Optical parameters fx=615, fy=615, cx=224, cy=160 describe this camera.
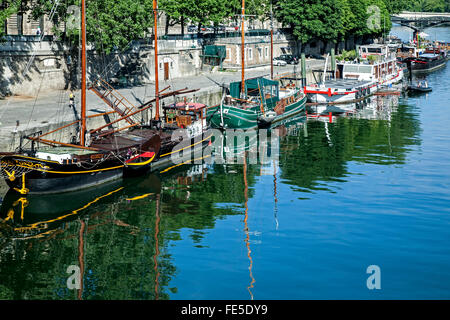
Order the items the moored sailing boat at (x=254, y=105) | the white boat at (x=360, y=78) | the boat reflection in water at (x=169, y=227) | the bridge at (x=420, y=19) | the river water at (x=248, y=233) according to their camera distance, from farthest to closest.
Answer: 1. the bridge at (x=420, y=19)
2. the white boat at (x=360, y=78)
3. the moored sailing boat at (x=254, y=105)
4. the boat reflection in water at (x=169, y=227)
5. the river water at (x=248, y=233)

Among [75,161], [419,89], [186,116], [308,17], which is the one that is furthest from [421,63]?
[75,161]

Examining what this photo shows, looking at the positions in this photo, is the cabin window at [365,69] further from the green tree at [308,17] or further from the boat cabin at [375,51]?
the green tree at [308,17]

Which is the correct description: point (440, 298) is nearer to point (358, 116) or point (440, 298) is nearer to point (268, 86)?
point (268, 86)

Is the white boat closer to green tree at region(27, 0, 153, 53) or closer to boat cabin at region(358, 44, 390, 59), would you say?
boat cabin at region(358, 44, 390, 59)

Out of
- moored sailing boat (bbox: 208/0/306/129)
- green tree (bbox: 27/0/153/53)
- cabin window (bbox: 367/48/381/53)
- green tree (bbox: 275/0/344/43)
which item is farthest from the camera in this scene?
green tree (bbox: 275/0/344/43)

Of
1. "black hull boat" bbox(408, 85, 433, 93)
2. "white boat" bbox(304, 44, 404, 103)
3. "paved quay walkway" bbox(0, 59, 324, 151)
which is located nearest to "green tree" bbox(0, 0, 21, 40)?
"paved quay walkway" bbox(0, 59, 324, 151)

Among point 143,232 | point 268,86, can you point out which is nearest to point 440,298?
point 143,232

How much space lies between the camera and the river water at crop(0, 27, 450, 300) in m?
24.3

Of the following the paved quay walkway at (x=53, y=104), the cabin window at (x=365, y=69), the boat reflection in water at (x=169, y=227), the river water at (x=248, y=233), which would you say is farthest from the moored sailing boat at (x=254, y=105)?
the cabin window at (x=365, y=69)

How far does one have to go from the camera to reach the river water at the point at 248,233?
24.3m

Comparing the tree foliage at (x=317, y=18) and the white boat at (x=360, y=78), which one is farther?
the tree foliage at (x=317, y=18)

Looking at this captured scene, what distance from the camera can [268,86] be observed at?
200ft

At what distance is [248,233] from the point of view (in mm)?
29859
